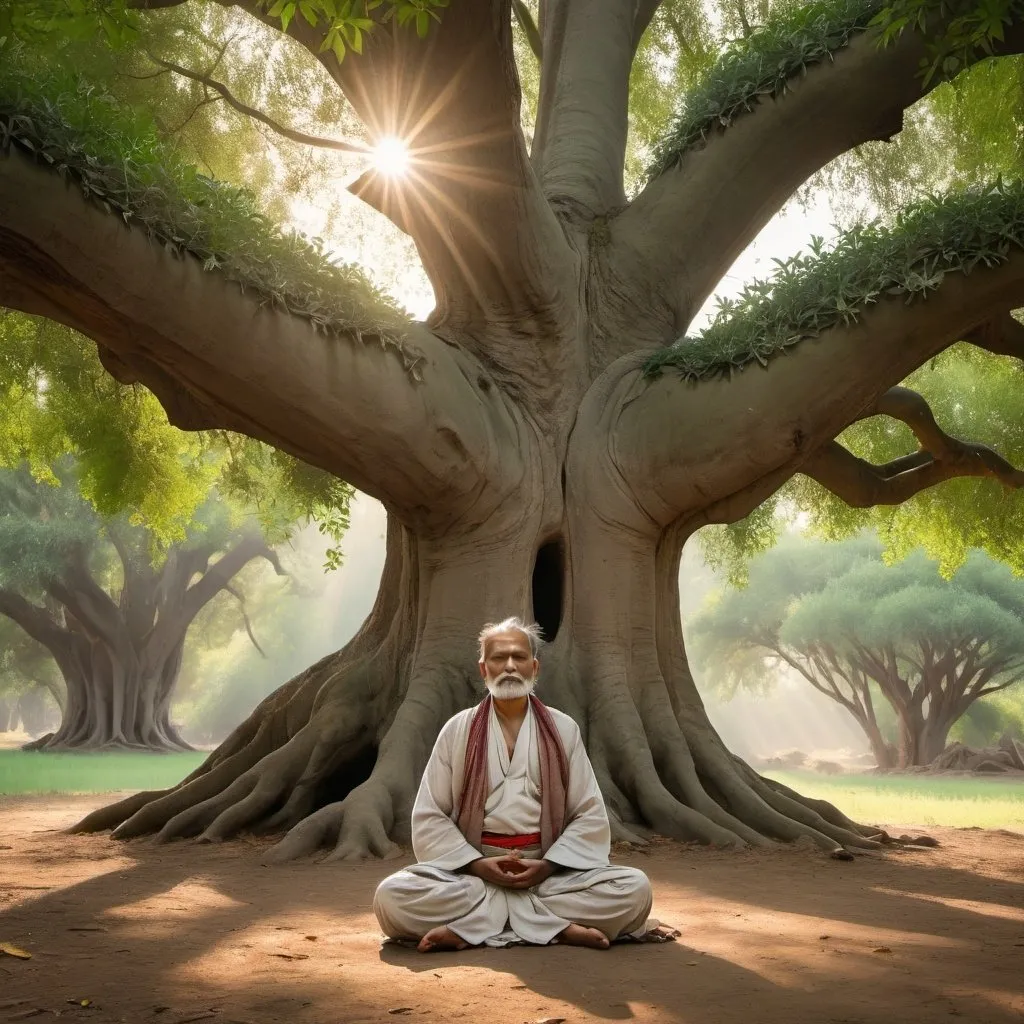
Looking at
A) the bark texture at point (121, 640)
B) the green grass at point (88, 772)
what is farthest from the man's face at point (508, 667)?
the bark texture at point (121, 640)

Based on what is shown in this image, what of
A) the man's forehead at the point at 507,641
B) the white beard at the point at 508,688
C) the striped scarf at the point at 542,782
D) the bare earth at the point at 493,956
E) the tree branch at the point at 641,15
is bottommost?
the bare earth at the point at 493,956

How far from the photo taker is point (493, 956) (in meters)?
3.88

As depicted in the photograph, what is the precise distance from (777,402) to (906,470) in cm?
532

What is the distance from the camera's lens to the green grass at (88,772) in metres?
15.1

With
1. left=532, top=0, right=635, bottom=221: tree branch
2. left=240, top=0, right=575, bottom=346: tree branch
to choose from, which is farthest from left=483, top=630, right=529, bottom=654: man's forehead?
left=532, top=0, right=635, bottom=221: tree branch

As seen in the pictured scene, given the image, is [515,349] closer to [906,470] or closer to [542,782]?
[542,782]

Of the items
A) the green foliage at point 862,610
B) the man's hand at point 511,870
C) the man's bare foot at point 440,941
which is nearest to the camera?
the man's bare foot at point 440,941

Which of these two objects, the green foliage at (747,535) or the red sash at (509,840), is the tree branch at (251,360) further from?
the green foliage at (747,535)

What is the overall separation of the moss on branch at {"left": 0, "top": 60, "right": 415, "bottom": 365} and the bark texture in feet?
74.7

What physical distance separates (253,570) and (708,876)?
1492 inches

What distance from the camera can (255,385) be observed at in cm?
674

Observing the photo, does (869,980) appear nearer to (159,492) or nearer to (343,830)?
(343,830)

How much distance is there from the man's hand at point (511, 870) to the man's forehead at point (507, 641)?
784 millimetres

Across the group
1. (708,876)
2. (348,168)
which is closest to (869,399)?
(708,876)
